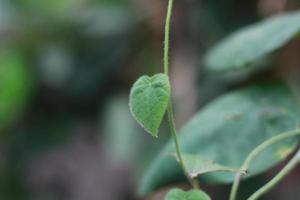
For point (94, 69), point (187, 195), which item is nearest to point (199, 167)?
point (187, 195)

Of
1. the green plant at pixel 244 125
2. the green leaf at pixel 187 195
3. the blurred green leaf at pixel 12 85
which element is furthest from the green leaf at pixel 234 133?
the blurred green leaf at pixel 12 85

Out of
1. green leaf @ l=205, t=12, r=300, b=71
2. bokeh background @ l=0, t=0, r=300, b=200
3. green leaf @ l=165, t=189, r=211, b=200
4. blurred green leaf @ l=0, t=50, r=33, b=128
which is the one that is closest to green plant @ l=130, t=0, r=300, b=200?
green leaf @ l=205, t=12, r=300, b=71

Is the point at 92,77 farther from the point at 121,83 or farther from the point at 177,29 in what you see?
the point at 177,29

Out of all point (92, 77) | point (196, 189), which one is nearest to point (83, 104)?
point (92, 77)

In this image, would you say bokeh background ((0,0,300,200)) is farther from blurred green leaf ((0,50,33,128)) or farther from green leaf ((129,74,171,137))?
green leaf ((129,74,171,137))

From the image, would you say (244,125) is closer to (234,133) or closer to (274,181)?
(234,133)

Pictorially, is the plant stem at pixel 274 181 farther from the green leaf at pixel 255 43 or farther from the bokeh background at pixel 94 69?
the bokeh background at pixel 94 69
